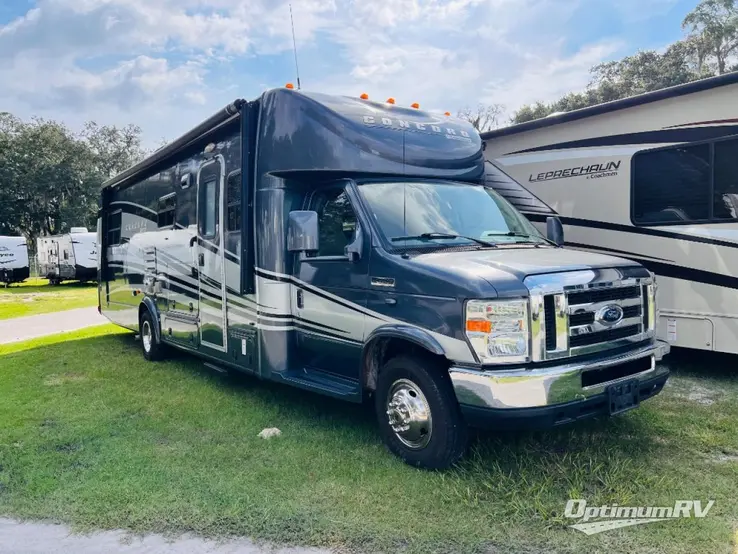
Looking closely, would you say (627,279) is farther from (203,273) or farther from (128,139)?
(128,139)

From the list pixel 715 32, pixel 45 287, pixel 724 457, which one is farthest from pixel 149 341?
pixel 715 32

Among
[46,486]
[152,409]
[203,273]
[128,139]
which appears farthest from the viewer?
[128,139]

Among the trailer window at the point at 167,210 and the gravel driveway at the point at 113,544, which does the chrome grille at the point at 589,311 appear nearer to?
the gravel driveway at the point at 113,544

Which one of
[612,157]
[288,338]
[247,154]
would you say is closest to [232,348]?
[288,338]

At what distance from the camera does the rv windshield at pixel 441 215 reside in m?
5.04

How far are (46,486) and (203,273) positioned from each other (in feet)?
10.2

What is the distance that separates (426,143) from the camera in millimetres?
5824

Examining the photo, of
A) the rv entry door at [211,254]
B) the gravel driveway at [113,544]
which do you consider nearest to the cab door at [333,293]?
the rv entry door at [211,254]

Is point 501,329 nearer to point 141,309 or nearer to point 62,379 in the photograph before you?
point 62,379

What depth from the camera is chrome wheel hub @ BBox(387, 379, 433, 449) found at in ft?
14.9

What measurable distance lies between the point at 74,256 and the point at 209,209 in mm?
23646

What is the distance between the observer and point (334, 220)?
5434 mm

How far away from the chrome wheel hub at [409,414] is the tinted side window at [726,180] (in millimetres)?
4223

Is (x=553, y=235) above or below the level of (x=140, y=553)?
above
